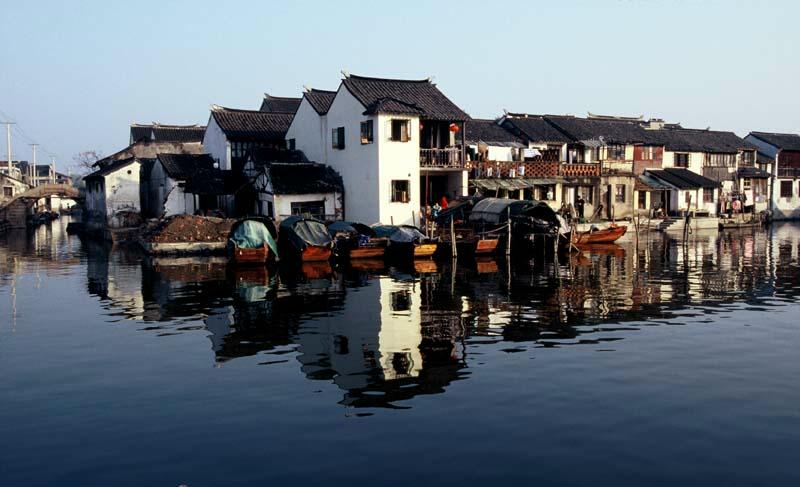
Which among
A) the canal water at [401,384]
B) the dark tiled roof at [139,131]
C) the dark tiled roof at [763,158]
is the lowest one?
the canal water at [401,384]

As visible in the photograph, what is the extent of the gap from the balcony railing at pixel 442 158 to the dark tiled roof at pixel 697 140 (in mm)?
24454

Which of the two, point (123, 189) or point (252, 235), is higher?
point (123, 189)

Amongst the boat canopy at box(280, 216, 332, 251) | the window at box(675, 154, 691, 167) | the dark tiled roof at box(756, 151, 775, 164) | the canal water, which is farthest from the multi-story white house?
the dark tiled roof at box(756, 151, 775, 164)

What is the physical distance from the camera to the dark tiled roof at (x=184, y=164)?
5000 cm

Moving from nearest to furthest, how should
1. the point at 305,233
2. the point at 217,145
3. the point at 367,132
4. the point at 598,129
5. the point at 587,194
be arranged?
the point at 305,233 → the point at 367,132 → the point at 217,145 → the point at 587,194 → the point at 598,129

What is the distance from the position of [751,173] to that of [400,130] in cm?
4414

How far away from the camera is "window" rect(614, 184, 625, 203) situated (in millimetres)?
58938

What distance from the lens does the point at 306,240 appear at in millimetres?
38781

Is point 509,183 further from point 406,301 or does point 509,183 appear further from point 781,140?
point 781,140

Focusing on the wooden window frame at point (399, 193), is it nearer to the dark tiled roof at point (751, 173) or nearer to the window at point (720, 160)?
the window at point (720, 160)

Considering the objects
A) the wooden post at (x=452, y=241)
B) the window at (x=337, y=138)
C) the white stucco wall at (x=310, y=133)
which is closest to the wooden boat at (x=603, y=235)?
the wooden post at (x=452, y=241)

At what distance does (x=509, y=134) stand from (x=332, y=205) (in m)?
18.5

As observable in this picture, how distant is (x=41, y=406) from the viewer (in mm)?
14070

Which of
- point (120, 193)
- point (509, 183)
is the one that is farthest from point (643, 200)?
point (120, 193)
